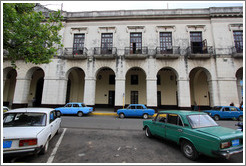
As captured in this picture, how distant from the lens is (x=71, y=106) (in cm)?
1241

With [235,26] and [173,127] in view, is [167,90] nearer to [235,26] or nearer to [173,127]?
[235,26]

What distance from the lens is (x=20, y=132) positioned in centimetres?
333

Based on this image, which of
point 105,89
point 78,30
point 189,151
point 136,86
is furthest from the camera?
point 105,89

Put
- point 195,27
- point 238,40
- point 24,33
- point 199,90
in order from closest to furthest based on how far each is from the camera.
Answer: point 24,33 → point 238,40 → point 195,27 → point 199,90

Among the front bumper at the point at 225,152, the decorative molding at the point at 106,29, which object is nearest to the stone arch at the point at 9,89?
the decorative molding at the point at 106,29

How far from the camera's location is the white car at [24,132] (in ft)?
10.3

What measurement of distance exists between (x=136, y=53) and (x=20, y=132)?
46.0 feet

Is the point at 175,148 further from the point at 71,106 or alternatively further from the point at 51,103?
the point at 51,103

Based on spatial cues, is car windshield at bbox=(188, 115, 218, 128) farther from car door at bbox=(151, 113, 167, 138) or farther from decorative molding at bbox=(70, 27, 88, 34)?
decorative molding at bbox=(70, 27, 88, 34)

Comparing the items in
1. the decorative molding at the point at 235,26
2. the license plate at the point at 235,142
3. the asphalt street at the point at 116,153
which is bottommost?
the asphalt street at the point at 116,153

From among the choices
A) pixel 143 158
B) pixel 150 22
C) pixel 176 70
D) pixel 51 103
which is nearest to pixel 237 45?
pixel 176 70

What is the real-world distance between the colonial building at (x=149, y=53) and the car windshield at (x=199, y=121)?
9983 millimetres

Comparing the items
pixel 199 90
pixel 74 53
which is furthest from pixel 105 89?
pixel 199 90

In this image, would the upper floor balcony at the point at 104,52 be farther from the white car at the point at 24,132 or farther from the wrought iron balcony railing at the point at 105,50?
the white car at the point at 24,132
